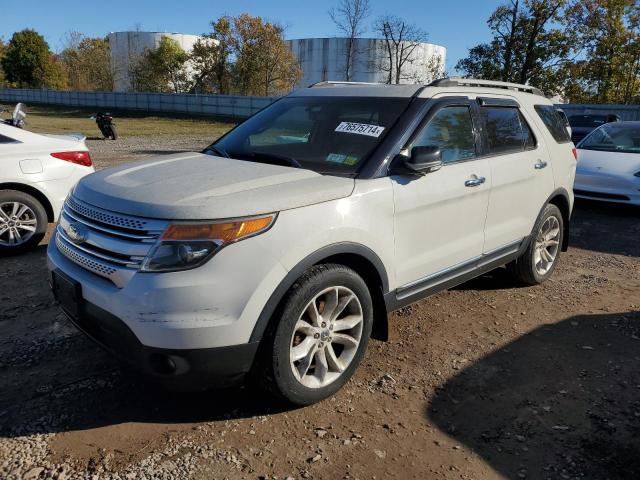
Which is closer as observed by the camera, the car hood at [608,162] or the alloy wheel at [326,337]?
the alloy wheel at [326,337]

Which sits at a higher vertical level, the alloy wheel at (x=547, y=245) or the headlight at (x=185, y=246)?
the headlight at (x=185, y=246)

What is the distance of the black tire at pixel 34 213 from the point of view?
5422 mm

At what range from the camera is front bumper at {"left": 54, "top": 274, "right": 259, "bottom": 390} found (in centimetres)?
251

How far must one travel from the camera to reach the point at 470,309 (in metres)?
4.54

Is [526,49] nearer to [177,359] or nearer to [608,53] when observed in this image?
[608,53]

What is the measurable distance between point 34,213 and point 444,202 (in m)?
4.32

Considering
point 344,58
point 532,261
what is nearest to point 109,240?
point 532,261

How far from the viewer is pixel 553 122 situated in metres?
5.09

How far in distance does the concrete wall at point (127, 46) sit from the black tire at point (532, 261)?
204ft

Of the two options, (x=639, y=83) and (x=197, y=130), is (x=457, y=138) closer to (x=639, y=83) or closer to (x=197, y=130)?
(x=197, y=130)

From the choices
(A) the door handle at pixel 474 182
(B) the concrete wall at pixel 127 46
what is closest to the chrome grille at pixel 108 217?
(A) the door handle at pixel 474 182

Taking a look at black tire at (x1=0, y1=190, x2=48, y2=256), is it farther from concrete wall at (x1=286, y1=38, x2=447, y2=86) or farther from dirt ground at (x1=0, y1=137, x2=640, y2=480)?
concrete wall at (x1=286, y1=38, x2=447, y2=86)

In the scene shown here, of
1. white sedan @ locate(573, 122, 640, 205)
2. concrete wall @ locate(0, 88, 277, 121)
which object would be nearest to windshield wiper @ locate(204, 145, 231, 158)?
white sedan @ locate(573, 122, 640, 205)

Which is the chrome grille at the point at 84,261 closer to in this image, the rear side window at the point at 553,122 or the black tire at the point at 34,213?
the black tire at the point at 34,213
